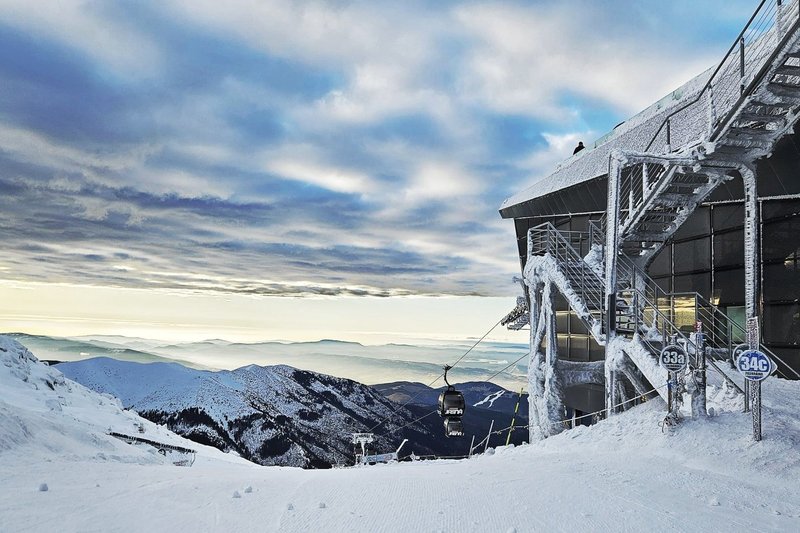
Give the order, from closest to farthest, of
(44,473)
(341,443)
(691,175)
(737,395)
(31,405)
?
(44,473) < (737,395) < (691,175) < (31,405) < (341,443)

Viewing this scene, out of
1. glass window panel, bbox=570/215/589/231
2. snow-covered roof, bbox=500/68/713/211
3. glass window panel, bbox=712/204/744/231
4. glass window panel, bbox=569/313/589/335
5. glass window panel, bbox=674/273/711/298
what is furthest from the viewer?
glass window panel, bbox=569/313/589/335

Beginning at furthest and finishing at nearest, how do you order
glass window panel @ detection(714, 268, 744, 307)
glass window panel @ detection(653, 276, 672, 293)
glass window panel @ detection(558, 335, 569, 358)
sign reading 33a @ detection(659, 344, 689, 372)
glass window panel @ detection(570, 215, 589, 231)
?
1. glass window panel @ detection(558, 335, 569, 358)
2. glass window panel @ detection(570, 215, 589, 231)
3. glass window panel @ detection(653, 276, 672, 293)
4. glass window panel @ detection(714, 268, 744, 307)
5. sign reading 33a @ detection(659, 344, 689, 372)

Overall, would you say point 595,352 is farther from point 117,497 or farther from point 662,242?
point 117,497

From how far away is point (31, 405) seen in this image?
61.4 ft

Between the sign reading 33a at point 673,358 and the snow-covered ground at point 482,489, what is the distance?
117cm

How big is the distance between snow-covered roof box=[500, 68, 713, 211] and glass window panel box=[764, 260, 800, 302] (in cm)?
491

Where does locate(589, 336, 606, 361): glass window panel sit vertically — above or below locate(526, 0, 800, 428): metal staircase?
below

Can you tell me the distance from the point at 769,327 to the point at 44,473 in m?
19.9

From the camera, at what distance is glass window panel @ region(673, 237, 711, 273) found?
69.7ft

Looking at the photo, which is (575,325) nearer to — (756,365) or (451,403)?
(451,403)

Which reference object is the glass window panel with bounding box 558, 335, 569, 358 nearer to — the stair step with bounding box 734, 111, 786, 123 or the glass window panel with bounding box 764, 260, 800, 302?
the glass window panel with bounding box 764, 260, 800, 302

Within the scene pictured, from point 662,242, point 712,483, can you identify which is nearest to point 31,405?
point 712,483

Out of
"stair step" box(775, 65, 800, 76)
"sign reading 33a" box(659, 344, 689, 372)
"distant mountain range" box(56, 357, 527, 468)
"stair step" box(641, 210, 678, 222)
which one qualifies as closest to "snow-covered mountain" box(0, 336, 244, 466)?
"sign reading 33a" box(659, 344, 689, 372)

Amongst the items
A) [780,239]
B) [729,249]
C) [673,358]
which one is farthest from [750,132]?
[729,249]
